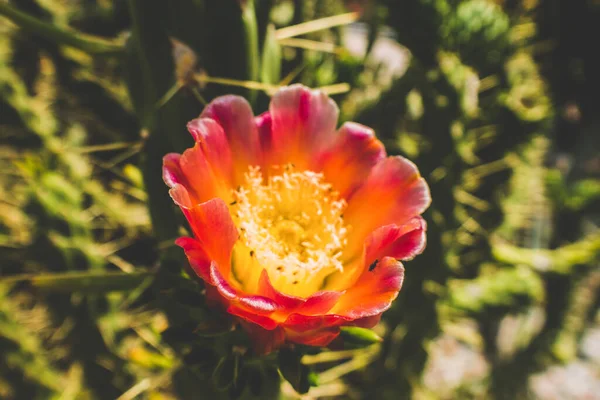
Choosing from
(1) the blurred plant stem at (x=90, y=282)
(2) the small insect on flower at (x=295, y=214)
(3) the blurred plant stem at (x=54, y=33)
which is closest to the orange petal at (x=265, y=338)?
(2) the small insect on flower at (x=295, y=214)

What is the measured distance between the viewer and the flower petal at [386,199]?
1.43 ft

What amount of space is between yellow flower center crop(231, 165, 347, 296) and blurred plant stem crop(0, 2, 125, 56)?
19 cm

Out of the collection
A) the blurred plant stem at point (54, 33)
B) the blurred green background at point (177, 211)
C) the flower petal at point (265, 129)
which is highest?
the blurred plant stem at point (54, 33)

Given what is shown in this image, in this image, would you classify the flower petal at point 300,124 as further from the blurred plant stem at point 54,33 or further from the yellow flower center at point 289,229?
the blurred plant stem at point 54,33

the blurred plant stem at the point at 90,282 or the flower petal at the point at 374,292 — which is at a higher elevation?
the flower petal at the point at 374,292

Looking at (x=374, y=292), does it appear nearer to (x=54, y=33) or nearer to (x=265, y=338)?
(x=265, y=338)

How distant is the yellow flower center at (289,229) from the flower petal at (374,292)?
0.16 feet

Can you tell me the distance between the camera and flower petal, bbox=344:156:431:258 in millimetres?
436

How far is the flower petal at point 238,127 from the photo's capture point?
43 cm

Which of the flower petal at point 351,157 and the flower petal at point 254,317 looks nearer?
the flower petal at point 254,317

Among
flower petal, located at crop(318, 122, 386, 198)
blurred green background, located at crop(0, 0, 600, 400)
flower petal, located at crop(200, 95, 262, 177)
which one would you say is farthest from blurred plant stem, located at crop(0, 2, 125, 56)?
flower petal, located at crop(318, 122, 386, 198)

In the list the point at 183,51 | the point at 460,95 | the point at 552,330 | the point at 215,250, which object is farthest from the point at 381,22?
the point at 552,330

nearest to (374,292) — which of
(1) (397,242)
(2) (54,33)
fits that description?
(1) (397,242)

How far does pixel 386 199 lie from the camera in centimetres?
45
